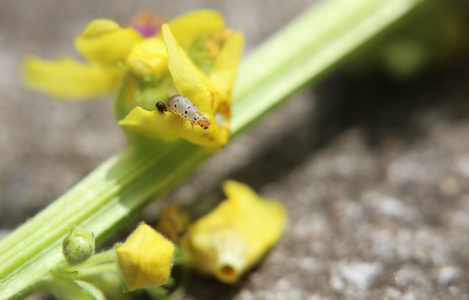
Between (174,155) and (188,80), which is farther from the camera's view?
(174,155)

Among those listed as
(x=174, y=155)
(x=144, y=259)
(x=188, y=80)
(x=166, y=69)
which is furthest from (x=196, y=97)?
(x=144, y=259)

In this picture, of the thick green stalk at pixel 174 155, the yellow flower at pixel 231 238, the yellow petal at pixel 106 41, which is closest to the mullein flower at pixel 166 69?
the yellow petal at pixel 106 41

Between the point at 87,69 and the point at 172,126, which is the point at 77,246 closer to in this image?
the point at 172,126

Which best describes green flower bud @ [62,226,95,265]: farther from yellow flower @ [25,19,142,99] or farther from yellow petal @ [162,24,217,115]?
yellow flower @ [25,19,142,99]

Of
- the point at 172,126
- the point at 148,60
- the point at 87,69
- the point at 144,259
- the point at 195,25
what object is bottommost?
the point at 144,259

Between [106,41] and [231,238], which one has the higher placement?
[106,41]
